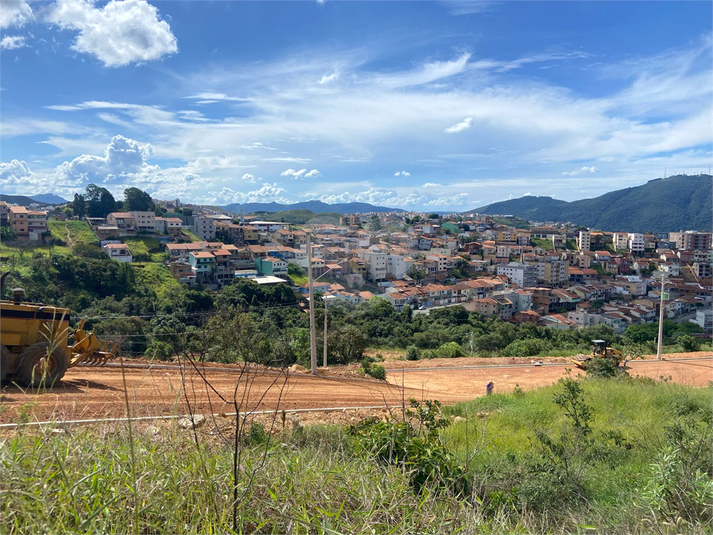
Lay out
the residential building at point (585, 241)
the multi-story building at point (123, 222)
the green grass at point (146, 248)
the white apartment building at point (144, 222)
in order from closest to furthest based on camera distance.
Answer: the green grass at point (146, 248), the multi-story building at point (123, 222), the white apartment building at point (144, 222), the residential building at point (585, 241)

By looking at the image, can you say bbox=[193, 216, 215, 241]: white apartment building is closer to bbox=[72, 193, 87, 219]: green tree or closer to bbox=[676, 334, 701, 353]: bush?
bbox=[72, 193, 87, 219]: green tree

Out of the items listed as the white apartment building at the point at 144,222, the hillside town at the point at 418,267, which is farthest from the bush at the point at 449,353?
the white apartment building at the point at 144,222

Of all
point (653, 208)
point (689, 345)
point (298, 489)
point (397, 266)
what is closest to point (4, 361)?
point (298, 489)

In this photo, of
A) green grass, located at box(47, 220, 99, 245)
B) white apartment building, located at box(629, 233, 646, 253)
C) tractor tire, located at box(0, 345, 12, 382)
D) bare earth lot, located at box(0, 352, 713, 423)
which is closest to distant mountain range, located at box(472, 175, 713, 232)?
white apartment building, located at box(629, 233, 646, 253)

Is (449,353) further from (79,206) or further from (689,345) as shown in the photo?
(79,206)

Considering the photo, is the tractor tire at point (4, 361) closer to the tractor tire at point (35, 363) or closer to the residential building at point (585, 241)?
the tractor tire at point (35, 363)

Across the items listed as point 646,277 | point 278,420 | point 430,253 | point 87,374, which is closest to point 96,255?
point 87,374

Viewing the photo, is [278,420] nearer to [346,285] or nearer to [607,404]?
[607,404]
